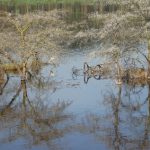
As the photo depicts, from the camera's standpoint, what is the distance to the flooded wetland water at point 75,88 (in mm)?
29078

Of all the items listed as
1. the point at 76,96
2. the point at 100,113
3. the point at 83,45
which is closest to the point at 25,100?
the point at 76,96

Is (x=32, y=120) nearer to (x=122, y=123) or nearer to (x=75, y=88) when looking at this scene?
(x=122, y=123)

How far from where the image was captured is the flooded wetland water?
29078 millimetres

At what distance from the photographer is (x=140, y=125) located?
103 feet

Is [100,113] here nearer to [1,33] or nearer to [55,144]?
[55,144]

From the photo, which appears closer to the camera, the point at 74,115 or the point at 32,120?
the point at 32,120

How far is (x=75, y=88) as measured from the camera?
4191cm

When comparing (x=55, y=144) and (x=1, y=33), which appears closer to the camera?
(x=55, y=144)

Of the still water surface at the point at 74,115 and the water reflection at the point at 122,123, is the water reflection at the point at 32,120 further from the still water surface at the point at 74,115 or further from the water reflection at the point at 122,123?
the water reflection at the point at 122,123

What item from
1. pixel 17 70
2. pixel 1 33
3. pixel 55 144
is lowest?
pixel 55 144

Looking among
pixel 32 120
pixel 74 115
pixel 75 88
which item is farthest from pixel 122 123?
pixel 75 88

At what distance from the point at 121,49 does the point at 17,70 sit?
1069 centimetres

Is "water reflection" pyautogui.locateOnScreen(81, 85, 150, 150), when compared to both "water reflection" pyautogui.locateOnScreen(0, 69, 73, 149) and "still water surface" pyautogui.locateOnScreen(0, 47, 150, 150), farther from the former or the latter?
"water reflection" pyautogui.locateOnScreen(0, 69, 73, 149)

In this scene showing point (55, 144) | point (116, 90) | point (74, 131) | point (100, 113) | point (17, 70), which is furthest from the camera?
point (17, 70)
